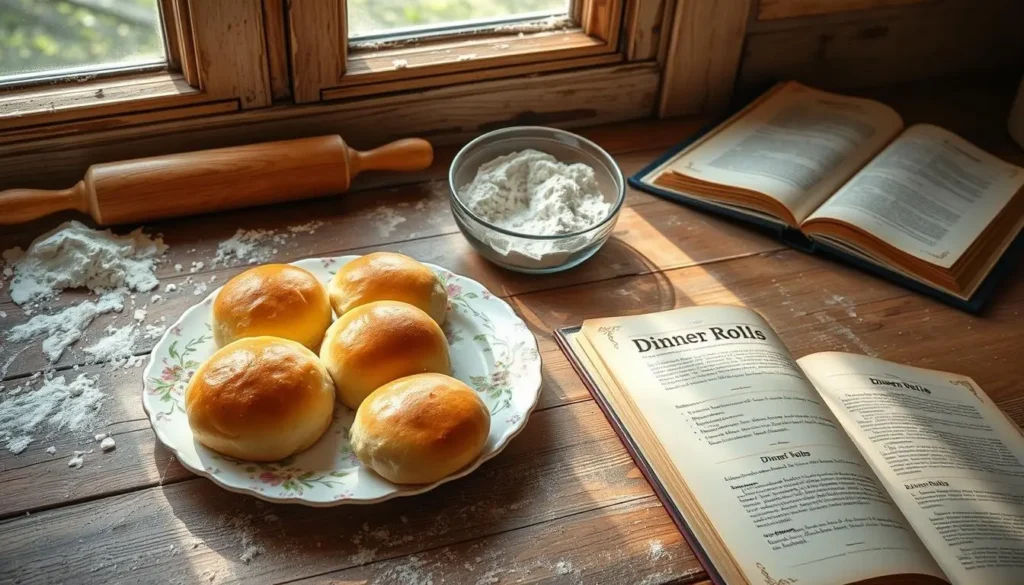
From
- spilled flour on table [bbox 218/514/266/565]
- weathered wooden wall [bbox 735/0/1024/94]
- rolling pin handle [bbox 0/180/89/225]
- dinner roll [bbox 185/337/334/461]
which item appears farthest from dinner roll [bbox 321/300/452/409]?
weathered wooden wall [bbox 735/0/1024/94]

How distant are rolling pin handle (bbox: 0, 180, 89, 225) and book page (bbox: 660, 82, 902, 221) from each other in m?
0.73

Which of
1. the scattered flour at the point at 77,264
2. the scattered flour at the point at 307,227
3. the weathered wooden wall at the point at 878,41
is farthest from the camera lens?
the weathered wooden wall at the point at 878,41

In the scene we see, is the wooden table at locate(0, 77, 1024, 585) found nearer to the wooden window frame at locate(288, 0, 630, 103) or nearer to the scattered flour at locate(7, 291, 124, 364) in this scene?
the scattered flour at locate(7, 291, 124, 364)

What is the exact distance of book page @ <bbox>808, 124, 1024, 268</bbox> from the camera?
3.68 ft

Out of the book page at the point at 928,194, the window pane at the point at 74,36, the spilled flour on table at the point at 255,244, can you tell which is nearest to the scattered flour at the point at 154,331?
the spilled flour on table at the point at 255,244

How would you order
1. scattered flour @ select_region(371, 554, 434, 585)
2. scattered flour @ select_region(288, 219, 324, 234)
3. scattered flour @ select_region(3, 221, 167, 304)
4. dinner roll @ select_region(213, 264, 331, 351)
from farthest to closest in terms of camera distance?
scattered flour @ select_region(288, 219, 324, 234) < scattered flour @ select_region(3, 221, 167, 304) < dinner roll @ select_region(213, 264, 331, 351) < scattered flour @ select_region(371, 554, 434, 585)

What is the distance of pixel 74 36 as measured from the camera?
1063 mm

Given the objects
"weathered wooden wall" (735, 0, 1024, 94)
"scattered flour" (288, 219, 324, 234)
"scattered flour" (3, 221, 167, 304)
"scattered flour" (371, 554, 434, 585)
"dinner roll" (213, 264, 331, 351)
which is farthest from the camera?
"weathered wooden wall" (735, 0, 1024, 94)

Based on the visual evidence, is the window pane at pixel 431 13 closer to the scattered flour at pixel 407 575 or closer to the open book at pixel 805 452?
the open book at pixel 805 452

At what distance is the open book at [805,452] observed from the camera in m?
0.77

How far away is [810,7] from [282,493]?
1028 millimetres

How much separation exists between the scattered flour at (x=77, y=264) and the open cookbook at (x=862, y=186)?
0.63m

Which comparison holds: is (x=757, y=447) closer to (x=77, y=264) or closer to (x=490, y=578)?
(x=490, y=578)

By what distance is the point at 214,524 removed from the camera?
0.78m
